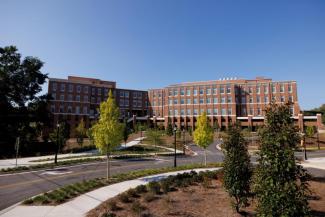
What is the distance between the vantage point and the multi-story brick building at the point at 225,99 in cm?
Answer: 7262

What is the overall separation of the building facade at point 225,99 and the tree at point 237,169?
197 feet

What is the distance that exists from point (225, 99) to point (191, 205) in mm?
65936

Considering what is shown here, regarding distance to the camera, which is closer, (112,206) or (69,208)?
(112,206)

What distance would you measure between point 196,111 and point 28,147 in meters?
53.1

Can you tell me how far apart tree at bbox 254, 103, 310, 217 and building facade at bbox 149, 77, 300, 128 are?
64382 millimetres

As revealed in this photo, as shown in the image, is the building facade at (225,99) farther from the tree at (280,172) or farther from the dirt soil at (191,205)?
the tree at (280,172)

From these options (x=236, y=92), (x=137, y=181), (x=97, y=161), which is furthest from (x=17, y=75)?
(x=236, y=92)

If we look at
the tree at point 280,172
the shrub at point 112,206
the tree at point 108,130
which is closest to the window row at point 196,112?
the tree at point 108,130

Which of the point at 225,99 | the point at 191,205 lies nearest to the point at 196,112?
the point at 225,99

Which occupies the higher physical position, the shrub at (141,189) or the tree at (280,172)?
the tree at (280,172)

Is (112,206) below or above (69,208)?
above

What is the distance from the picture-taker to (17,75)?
41.8 m

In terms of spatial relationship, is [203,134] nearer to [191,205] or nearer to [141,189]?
[141,189]

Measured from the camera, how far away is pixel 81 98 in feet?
251
